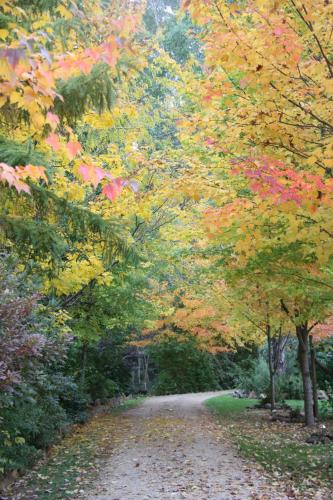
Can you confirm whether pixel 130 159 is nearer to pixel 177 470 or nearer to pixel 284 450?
pixel 177 470

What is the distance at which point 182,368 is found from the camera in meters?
28.5

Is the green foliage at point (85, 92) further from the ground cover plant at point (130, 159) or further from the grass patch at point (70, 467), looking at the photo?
the grass patch at point (70, 467)

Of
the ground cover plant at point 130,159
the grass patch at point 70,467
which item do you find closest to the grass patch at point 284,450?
the ground cover plant at point 130,159

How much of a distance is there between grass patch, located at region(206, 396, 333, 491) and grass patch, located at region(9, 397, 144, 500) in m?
2.72

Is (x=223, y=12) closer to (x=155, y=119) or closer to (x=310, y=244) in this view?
(x=310, y=244)

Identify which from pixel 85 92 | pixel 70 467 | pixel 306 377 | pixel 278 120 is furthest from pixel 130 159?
pixel 306 377

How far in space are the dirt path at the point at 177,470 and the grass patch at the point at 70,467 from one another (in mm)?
251

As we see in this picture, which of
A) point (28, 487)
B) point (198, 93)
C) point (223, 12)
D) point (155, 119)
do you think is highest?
point (155, 119)

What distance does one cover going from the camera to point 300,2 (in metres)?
4.79

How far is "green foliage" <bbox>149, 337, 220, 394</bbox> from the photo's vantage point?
26.7 meters

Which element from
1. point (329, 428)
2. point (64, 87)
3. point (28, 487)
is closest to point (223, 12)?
point (64, 87)

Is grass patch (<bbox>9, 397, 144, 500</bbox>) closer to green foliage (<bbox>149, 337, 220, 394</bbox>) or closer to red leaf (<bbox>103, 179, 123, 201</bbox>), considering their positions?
red leaf (<bbox>103, 179, 123, 201</bbox>)

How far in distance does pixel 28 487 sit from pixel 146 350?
22.3 m

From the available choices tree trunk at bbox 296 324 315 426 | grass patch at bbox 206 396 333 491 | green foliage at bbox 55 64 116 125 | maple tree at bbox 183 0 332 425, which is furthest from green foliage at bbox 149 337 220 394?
green foliage at bbox 55 64 116 125
